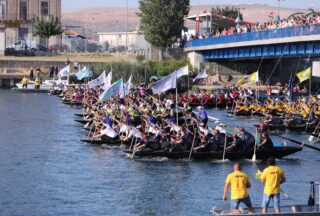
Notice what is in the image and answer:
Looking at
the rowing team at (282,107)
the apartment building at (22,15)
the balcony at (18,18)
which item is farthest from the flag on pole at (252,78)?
the balcony at (18,18)

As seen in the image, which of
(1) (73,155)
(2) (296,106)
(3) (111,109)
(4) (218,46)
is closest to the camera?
(1) (73,155)

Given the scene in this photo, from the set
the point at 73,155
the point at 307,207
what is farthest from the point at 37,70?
the point at 307,207

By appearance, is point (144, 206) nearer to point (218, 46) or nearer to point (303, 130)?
point (303, 130)

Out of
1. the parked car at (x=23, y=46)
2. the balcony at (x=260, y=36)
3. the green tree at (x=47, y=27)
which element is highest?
the green tree at (x=47, y=27)

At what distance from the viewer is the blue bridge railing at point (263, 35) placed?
230 ft

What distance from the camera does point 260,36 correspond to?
8012 centimetres

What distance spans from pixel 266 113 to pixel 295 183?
2641 cm

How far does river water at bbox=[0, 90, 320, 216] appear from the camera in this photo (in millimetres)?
35031

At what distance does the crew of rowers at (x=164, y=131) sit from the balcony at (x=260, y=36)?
15.8 meters

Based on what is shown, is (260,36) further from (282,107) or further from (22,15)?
(22,15)

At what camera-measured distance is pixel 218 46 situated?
91125mm

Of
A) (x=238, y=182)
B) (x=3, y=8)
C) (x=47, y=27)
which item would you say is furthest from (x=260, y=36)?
(x=3, y=8)

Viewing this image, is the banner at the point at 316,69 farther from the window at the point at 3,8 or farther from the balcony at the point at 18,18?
the window at the point at 3,8

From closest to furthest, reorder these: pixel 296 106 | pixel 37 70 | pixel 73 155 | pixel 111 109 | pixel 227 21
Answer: pixel 73 155
pixel 111 109
pixel 296 106
pixel 37 70
pixel 227 21
